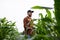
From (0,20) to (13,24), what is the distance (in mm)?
245

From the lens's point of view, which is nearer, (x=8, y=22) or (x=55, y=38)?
(x=55, y=38)

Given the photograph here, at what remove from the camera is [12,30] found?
11.6ft

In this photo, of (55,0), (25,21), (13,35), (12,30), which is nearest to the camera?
(55,0)

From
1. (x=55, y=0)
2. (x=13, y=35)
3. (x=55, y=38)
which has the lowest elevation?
(x=13, y=35)

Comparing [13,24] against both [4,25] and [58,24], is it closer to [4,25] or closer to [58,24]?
[4,25]

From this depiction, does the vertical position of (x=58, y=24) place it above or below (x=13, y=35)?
above

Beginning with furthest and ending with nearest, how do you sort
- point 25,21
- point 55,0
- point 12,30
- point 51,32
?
point 25,21
point 12,30
point 51,32
point 55,0

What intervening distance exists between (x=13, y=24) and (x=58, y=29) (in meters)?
2.63

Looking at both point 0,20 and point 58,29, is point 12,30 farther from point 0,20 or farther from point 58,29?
point 58,29

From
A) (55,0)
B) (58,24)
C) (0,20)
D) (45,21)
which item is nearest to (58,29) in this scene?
(58,24)

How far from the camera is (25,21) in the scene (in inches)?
161

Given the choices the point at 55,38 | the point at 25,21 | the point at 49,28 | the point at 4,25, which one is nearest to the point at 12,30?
the point at 4,25

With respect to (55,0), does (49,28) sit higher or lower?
lower

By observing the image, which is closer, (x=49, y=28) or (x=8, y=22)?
(x=49, y=28)
